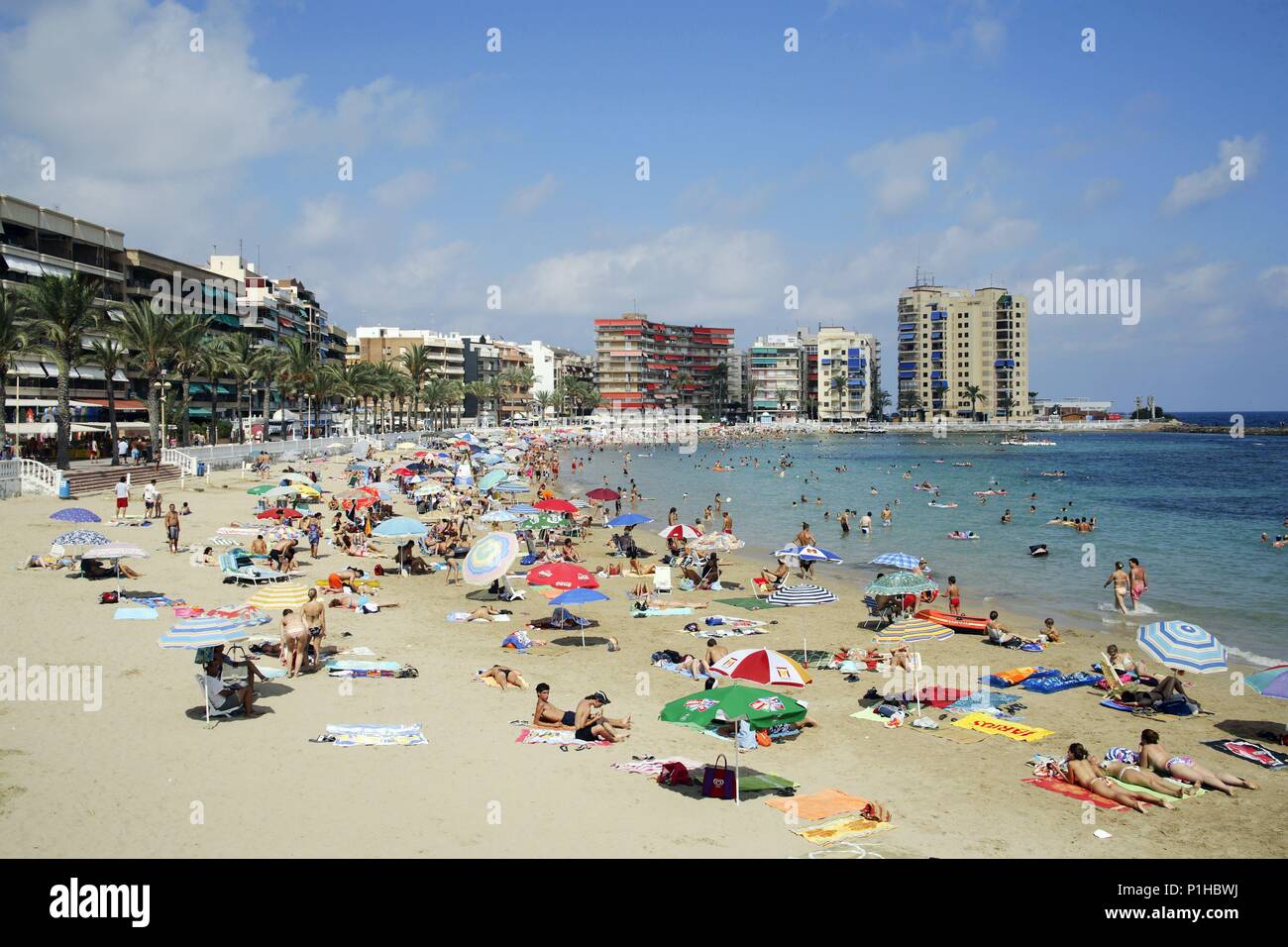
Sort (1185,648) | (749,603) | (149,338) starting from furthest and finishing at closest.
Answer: (149,338) → (749,603) → (1185,648)

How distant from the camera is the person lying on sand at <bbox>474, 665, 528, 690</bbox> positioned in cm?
1420

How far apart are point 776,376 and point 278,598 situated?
18248 centimetres

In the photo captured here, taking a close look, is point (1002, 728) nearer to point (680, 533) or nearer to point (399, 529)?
point (680, 533)

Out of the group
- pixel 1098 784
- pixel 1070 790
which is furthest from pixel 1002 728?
pixel 1098 784

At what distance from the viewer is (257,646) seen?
15328 millimetres

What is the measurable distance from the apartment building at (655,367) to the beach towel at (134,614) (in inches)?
6405

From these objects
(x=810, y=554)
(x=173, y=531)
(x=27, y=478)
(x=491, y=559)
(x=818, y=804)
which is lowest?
(x=818, y=804)

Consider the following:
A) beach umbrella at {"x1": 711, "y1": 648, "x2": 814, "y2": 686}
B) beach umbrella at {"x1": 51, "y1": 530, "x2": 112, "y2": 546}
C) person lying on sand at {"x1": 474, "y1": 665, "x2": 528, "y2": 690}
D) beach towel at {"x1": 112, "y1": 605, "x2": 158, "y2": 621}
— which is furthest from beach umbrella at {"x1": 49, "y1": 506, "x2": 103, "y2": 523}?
beach umbrella at {"x1": 711, "y1": 648, "x2": 814, "y2": 686}

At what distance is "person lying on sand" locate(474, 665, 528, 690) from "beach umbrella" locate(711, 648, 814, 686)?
401 centimetres

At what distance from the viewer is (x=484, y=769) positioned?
10578 millimetres

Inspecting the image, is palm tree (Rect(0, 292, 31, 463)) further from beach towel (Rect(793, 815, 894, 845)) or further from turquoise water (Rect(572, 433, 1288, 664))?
beach towel (Rect(793, 815, 894, 845))

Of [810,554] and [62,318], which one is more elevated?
[62,318]

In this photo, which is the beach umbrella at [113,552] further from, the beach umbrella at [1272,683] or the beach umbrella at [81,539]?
the beach umbrella at [1272,683]
